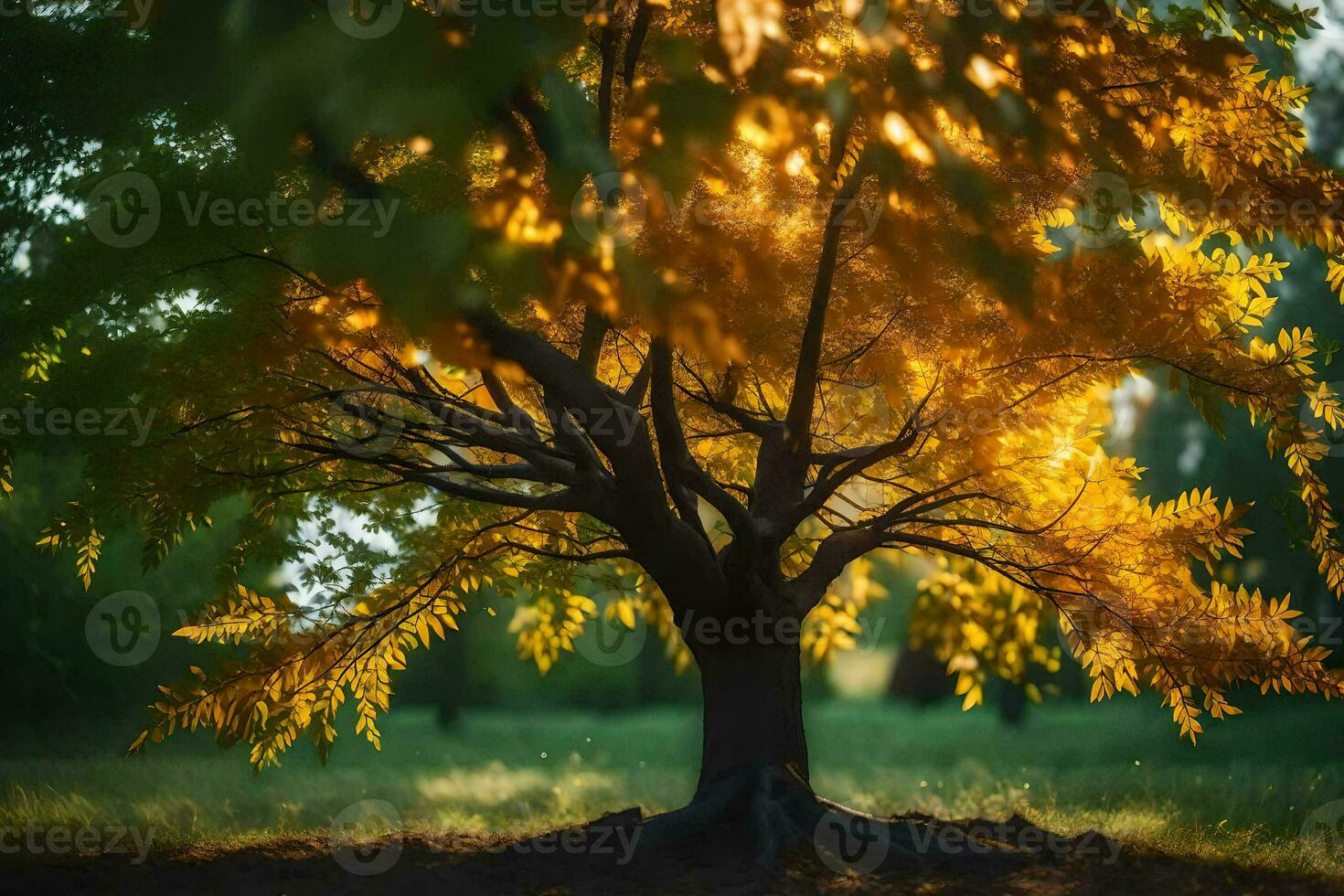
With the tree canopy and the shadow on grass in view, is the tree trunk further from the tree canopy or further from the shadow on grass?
the shadow on grass

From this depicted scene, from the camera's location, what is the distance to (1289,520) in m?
5.89

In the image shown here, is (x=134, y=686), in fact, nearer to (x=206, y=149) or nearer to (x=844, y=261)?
(x=206, y=149)

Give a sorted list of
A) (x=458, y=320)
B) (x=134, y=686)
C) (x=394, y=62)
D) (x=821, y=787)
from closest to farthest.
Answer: (x=394, y=62) < (x=458, y=320) < (x=821, y=787) < (x=134, y=686)

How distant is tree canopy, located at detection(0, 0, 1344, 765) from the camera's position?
4184mm

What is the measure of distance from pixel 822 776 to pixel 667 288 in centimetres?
1163

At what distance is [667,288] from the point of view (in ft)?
14.5

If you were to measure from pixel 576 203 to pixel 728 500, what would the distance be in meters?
2.47

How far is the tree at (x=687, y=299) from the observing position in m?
4.19

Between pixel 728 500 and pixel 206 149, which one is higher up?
pixel 206 149

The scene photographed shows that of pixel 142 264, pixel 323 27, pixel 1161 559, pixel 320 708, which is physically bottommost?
pixel 320 708

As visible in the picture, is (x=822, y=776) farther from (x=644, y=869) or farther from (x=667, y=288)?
(x=667, y=288)

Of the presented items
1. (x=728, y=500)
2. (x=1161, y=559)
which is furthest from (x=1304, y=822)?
(x=728, y=500)

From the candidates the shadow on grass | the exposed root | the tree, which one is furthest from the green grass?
the tree

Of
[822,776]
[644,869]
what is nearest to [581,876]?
[644,869]
